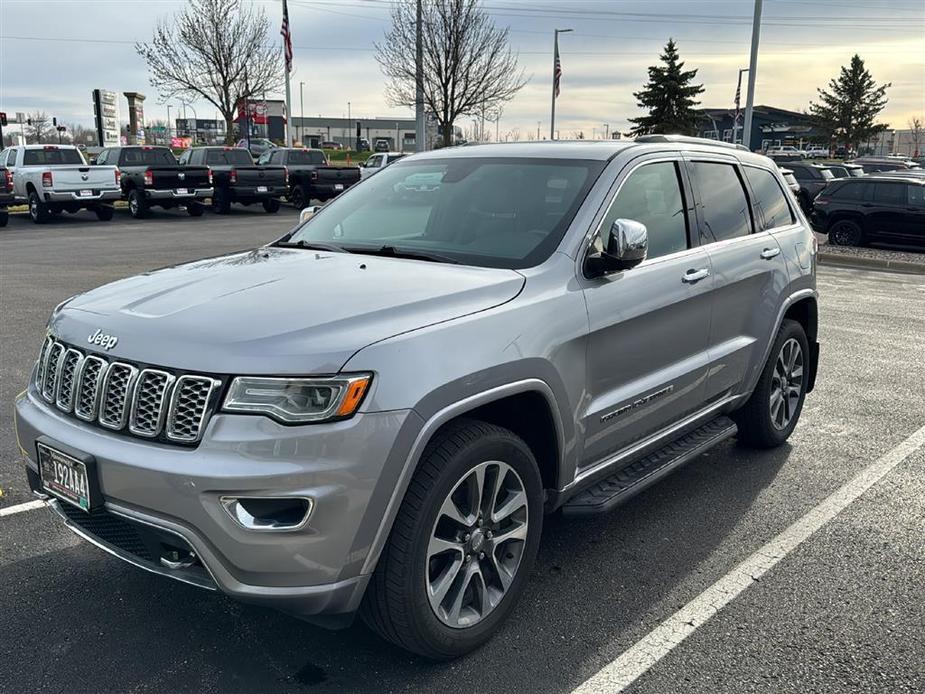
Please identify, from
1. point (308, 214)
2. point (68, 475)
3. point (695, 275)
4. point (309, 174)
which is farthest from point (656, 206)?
point (309, 174)

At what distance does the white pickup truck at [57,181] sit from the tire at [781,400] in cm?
2002

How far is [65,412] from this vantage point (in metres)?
2.97

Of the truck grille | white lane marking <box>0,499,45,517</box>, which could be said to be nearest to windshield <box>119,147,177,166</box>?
white lane marking <box>0,499,45,517</box>

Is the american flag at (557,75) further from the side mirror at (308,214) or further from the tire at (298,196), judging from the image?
the side mirror at (308,214)

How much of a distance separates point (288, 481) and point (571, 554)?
71.8 inches

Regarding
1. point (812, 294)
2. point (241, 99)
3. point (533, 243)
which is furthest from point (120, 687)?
point (241, 99)

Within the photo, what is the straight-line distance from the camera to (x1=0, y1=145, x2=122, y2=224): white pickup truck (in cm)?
2112

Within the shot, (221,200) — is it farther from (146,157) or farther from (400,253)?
(400,253)

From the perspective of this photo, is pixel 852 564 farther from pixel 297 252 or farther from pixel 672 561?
pixel 297 252

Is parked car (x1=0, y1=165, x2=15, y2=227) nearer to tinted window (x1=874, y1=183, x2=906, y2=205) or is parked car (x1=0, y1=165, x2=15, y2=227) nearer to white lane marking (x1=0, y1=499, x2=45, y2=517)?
white lane marking (x1=0, y1=499, x2=45, y2=517)

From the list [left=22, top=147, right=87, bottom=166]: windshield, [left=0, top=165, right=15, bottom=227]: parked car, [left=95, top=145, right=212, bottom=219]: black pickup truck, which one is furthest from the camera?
[left=95, top=145, right=212, bottom=219]: black pickup truck

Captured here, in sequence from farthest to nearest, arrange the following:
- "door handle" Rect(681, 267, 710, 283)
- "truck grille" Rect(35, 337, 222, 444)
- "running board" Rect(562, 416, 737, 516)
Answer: "door handle" Rect(681, 267, 710, 283) → "running board" Rect(562, 416, 737, 516) → "truck grille" Rect(35, 337, 222, 444)

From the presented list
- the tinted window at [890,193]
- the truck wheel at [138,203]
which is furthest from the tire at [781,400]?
the truck wheel at [138,203]

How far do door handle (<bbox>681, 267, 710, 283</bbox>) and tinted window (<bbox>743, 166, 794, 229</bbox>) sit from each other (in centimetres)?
107
